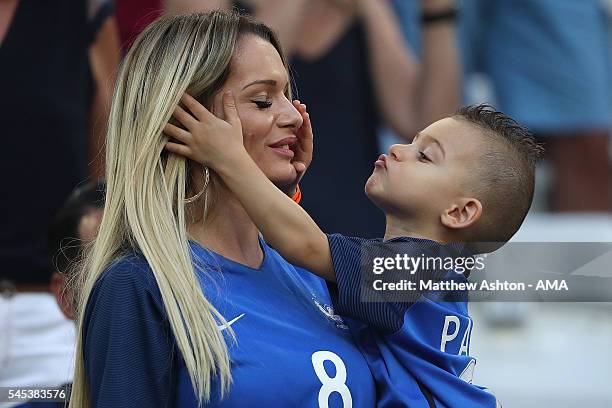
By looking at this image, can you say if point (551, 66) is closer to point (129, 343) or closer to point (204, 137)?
point (204, 137)

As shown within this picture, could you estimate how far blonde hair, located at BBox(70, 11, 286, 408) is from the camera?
6.88ft

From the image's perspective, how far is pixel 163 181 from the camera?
7.48ft

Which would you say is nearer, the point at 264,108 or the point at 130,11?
the point at 264,108

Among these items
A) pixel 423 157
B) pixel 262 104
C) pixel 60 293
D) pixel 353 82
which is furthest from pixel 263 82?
pixel 353 82

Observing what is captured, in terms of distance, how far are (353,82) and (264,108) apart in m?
1.76

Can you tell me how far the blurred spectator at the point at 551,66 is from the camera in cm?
560

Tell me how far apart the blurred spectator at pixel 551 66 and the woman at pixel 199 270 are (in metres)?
3.24

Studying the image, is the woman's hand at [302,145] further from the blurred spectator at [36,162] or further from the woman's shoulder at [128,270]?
the blurred spectator at [36,162]

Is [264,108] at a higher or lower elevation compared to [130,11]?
lower

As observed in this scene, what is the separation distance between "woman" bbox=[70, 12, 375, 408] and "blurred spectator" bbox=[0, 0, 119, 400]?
96 centimetres

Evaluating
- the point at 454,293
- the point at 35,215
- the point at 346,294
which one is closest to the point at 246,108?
the point at 346,294

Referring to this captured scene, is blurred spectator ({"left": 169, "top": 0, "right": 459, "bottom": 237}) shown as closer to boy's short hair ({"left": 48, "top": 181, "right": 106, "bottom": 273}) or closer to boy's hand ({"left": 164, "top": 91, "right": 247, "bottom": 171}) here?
boy's short hair ({"left": 48, "top": 181, "right": 106, "bottom": 273})

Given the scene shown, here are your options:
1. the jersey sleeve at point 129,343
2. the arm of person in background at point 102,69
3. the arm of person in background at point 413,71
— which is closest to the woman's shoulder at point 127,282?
the jersey sleeve at point 129,343

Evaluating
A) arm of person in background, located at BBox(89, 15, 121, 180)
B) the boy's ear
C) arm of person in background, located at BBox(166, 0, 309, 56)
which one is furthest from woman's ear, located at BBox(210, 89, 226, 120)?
arm of person in background, located at BBox(166, 0, 309, 56)
